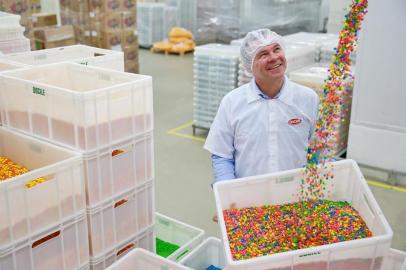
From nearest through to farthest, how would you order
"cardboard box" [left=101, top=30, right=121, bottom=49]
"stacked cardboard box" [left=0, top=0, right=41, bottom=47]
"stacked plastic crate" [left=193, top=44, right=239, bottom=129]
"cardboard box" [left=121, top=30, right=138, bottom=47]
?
1. "stacked plastic crate" [left=193, top=44, right=239, bottom=129]
2. "stacked cardboard box" [left=0, top=0, right=41, bottom=47]
3. "cardboard box" [left=101, top=30, right=121, bottom=49]
4. "cardboard box" [left=121, top=30, right=138, bottom=47]

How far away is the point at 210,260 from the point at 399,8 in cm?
288

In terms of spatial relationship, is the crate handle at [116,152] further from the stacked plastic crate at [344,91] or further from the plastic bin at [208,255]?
the stacked plastic crate at [344,91]

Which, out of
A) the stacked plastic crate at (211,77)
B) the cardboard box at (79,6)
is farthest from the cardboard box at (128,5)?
the stacked plastic crate at (211,77)

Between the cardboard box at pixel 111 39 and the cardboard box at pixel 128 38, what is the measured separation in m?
0.09

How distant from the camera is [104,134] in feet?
7.37

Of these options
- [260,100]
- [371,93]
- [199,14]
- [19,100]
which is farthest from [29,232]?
[199,14]

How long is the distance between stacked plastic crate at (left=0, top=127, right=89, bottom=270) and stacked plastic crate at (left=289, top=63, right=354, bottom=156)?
312 cm

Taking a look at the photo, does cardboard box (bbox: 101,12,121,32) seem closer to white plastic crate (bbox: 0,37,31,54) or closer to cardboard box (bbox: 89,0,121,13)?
cardboard box (bbox: 89,0,121,13)

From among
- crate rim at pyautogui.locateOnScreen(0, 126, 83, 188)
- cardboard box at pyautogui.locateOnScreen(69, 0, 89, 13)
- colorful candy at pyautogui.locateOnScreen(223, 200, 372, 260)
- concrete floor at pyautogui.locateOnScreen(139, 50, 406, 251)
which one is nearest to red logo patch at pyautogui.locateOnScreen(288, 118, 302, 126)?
colorful candy at pyautogui.locateOnScreen(223, 200, 372, 260)

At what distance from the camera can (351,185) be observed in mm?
2184

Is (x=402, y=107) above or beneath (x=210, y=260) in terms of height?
above

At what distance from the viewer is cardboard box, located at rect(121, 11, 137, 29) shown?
7.74 meters

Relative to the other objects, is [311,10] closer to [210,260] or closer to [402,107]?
[402,107]

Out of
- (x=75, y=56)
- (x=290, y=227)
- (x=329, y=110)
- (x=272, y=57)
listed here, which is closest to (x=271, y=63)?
(x=272, y=57)
